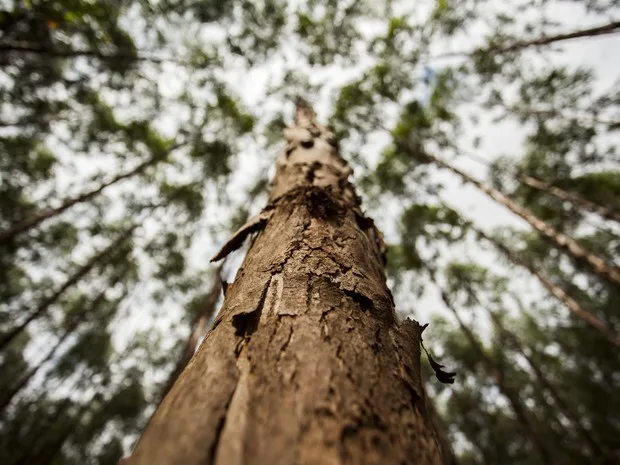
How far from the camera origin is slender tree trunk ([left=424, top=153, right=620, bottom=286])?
4.98 metres

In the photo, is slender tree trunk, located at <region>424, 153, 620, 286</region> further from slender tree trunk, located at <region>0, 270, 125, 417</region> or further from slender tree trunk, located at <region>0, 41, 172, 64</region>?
slender tree trunk, located at <region>0, 270, 125, 417</region>

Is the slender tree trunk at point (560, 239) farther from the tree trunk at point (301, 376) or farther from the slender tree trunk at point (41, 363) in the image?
the slender tree trunk at point (41, 363)

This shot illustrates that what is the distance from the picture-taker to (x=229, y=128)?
1058 cm

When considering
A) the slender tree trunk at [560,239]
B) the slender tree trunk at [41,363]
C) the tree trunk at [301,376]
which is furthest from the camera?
the slender tree trunk at [41,363]

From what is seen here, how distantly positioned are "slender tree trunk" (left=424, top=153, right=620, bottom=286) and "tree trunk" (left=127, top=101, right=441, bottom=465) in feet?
19.6

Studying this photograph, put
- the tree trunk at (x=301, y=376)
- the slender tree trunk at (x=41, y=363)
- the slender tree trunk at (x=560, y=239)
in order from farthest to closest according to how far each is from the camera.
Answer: the slender tree trunk at (x=41, y=363) < the slender tree trunk at (x=560, y=239) < the tree trunk at (x=301, y=376)

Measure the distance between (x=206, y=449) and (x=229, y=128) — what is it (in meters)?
11.1

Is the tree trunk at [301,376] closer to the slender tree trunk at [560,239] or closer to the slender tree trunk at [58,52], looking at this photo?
the slender tree trunk at [560,239]

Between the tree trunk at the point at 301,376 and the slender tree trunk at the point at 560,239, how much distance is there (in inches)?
235

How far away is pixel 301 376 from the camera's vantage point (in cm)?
61

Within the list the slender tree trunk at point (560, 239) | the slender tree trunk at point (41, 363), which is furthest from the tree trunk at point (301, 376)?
the slender tree trunk at point (41, 363)

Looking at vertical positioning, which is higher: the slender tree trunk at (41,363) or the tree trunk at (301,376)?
the slender tree trunk at (41,363)

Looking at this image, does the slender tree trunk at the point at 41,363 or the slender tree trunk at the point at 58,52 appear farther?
the slender tree trunk at the point at 41,363

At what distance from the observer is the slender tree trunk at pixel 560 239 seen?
498cm
